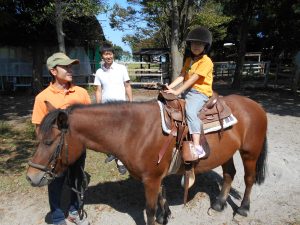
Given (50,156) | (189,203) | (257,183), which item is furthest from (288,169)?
(50,156)

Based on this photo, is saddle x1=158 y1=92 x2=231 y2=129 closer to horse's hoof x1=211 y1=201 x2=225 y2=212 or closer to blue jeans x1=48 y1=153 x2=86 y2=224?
blue jeans x1=48 y1=153 x2=86 y2=224

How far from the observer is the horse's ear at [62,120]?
279 centimetres

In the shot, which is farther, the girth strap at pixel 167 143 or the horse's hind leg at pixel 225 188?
the horse's hind leg at pixel 225 188

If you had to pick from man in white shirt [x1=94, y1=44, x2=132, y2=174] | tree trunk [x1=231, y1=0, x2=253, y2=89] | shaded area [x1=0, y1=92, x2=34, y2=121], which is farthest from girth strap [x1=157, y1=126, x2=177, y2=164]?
tree trunk [x1=231, y1=0, x2=253, y2=89]

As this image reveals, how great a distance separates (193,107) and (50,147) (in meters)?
1.50

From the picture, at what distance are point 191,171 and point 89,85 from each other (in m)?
15.3

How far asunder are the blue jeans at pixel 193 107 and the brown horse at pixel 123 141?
0.90 ft

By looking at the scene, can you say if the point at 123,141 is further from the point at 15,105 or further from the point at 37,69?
the point at 37,69

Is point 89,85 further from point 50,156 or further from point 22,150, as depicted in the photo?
point 50,156

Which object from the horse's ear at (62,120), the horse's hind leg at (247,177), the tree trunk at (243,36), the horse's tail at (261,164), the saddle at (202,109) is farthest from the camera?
the tree trunk at (243,36)

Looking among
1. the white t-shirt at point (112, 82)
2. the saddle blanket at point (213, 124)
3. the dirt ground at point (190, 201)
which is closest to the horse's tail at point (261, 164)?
the dirt ground at point (190, 201)

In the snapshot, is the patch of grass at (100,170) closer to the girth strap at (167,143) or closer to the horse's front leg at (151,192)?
the horse's front leg at (151,192)

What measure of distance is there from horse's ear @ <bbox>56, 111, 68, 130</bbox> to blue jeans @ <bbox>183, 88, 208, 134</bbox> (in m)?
1.25

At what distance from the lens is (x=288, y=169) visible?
5.32 m
